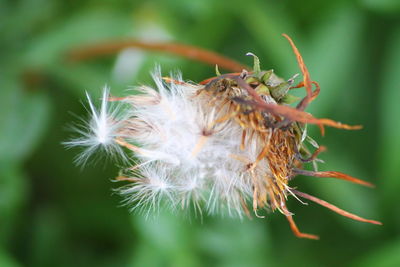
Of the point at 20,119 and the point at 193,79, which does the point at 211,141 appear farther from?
the point at 20,119

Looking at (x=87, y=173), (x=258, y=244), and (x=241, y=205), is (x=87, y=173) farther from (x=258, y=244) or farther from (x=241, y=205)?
(x=241, y=205)

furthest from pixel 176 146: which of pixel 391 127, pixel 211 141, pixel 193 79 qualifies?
pixel 391 127

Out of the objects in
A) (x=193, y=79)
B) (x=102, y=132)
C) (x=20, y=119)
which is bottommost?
(x=102, y=132)

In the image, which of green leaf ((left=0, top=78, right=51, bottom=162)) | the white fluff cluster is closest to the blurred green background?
green leaf ((left=0, top=78, right=51, bottom=162))

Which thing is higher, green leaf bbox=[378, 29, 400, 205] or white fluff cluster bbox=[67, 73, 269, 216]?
green leaf bbox=[378, 29, 400, 205]

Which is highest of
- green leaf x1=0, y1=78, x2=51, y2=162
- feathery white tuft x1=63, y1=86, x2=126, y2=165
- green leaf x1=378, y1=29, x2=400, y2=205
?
green leaf x1=378, y1=29, x2=400, y2=205

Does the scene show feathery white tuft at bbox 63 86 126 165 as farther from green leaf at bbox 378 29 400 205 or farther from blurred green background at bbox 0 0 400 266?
green leaf at bbox 378 29 400 205

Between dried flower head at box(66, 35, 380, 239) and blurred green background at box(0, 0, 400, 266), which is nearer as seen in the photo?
dried flower head at box(66, 35, 380, 239)

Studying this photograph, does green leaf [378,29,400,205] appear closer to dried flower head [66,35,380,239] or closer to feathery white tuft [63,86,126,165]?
dried flower head [66,35,380,239]
